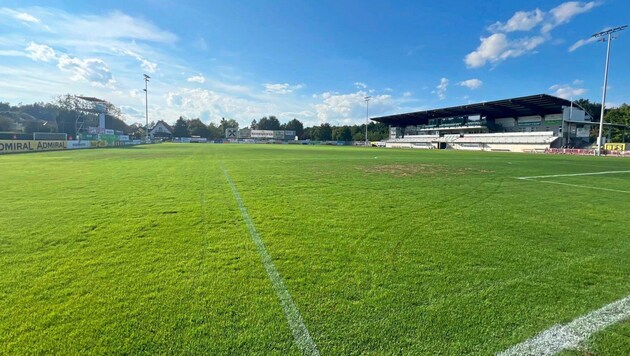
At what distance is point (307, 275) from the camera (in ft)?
9.92

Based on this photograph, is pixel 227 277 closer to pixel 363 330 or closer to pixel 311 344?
pixel 311 344

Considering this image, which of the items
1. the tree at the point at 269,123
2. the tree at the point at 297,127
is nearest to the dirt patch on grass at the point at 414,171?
the tree at the point at 297,127

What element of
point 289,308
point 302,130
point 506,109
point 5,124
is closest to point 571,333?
point 289,308

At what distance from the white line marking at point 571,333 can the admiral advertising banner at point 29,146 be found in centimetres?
3645

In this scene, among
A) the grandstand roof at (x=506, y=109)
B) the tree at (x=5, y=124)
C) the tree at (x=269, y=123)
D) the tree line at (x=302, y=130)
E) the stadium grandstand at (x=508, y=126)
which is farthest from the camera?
the tree at (x=269, y=123)

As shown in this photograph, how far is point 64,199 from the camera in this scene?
6.45 meters

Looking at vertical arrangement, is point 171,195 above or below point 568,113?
below

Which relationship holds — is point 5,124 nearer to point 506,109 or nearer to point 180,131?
point 180,131

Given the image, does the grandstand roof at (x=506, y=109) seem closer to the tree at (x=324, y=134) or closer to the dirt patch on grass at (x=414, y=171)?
the tree at (x=324, y=134)

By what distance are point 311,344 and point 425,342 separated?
799 mm

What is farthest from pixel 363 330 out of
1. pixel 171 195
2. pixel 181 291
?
pixel 171 195

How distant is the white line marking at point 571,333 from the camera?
2.02 metres

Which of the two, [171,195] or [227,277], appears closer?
[227,277]

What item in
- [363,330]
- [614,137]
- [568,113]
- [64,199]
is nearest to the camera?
[363,330]
